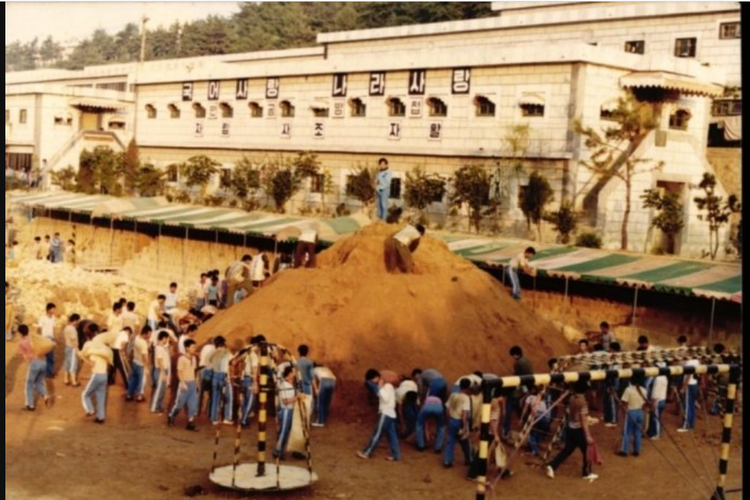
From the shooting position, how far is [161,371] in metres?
A: 17.7

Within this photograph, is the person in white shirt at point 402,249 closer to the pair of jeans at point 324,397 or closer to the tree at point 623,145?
the pair of jeans at point 324,397

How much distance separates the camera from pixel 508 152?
35.6 m

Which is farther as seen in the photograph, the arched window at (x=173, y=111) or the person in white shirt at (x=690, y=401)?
the arched window at (x=173, y=111)

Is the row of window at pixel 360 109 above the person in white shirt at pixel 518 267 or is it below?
above

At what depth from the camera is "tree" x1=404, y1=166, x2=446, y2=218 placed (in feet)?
121

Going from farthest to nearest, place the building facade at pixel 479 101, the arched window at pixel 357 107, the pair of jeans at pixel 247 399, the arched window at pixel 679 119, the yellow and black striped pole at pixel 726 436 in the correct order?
the arched window at pixel 357 107 < the arched window at pixel 679 119 < the building facade at pixel 479 101 < the pair of jeans at pixel 247 399 < the yellow and black striped pole at pixel 726 436

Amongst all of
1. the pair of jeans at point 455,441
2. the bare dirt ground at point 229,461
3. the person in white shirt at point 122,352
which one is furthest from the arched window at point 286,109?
the pair of jeans at point 455,441

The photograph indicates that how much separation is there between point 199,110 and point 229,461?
116 feet

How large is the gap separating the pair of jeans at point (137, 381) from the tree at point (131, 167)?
103 ft

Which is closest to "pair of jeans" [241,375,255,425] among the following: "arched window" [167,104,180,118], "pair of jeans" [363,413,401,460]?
"pair of jeans" [363,413,401,460]

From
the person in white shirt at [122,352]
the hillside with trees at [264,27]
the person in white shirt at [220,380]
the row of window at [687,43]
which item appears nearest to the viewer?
the person in white shirt at [220,380]

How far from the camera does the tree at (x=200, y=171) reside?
45.5 meters

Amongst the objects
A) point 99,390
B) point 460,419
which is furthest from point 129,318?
point 460,419

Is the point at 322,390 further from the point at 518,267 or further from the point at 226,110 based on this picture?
the point at 226,110
